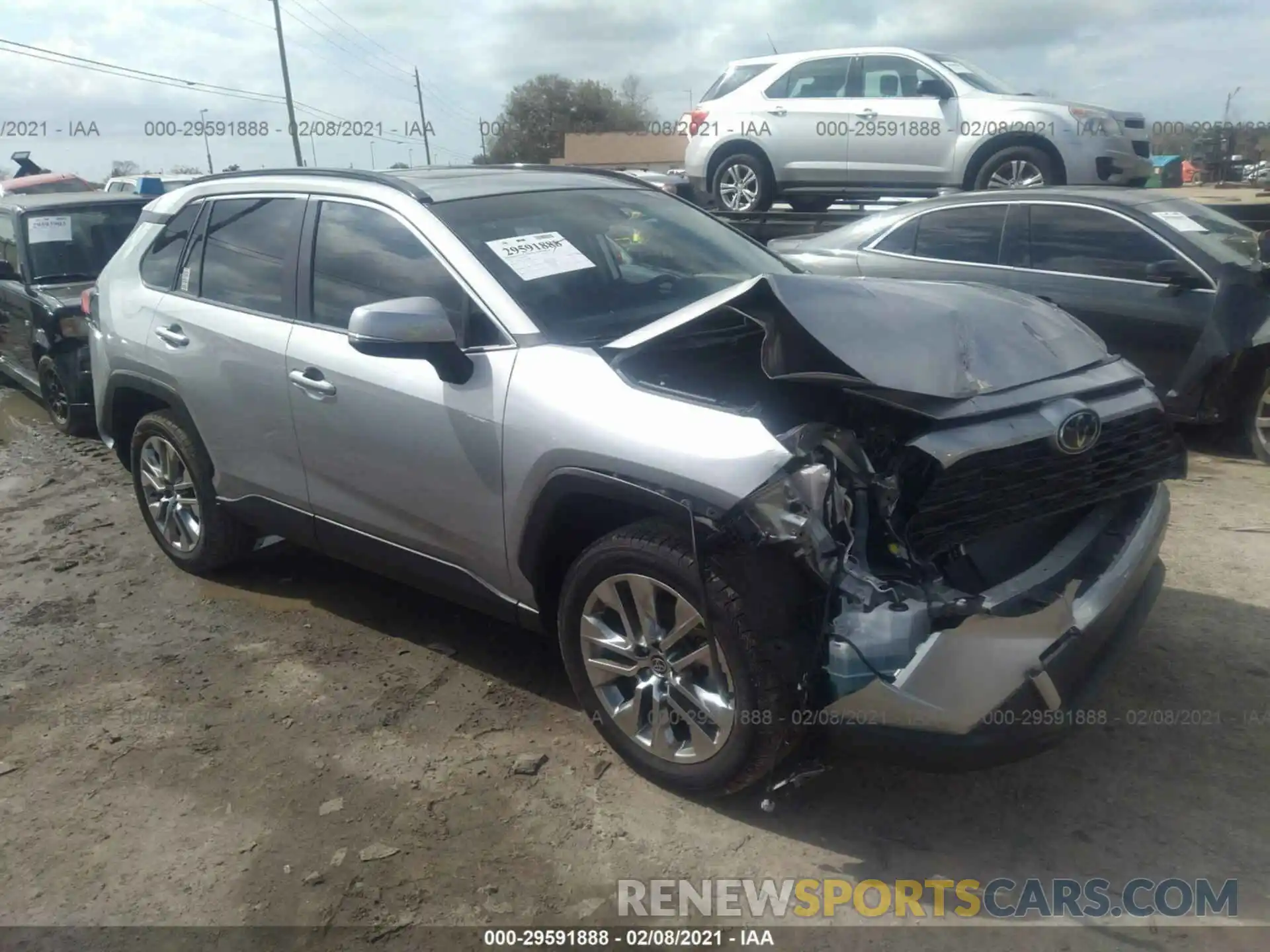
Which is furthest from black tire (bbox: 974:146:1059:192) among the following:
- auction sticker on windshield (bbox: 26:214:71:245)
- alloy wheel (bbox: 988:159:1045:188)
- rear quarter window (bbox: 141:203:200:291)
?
auction sticker on windshield (bbox: 26:214:71:245)

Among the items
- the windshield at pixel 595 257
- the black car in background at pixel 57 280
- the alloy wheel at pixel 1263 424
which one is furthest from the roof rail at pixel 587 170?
the black car in background at pixel 57 280

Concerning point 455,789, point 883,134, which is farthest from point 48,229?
point 883,134

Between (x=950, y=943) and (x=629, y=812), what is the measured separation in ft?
3.30

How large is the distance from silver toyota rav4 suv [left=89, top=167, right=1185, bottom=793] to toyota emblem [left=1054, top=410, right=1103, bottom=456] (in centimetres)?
1

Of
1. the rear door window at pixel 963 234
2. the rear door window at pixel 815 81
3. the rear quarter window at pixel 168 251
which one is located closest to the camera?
the rear quarter window at pixel 168 251

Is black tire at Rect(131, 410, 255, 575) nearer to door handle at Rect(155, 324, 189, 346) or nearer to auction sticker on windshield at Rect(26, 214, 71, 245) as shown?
door handle at Rect(155, 324, 189, 346)

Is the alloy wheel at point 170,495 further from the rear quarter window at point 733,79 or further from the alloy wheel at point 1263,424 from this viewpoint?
the rear quarter window at point 733,79

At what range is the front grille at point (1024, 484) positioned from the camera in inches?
110

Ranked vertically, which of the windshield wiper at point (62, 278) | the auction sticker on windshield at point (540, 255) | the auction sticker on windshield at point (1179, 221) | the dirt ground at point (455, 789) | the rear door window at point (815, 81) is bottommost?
the dirt ground at point (455, 789)

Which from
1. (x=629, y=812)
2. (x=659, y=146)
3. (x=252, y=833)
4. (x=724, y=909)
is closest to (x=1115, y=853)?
(x=724, y=909)

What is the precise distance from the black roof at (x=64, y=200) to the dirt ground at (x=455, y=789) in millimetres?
4599

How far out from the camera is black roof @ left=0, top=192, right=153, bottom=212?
8.05 meters

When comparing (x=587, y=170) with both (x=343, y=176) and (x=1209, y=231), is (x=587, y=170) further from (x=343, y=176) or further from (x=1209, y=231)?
(x=1209, y=231)

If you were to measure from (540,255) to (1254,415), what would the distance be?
4730 millimetres
